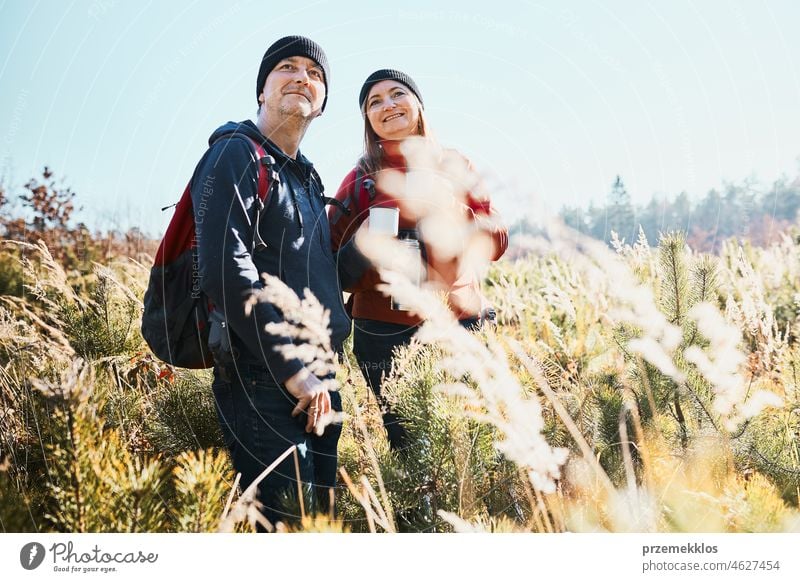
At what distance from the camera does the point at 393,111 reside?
2.51 m

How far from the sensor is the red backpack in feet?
6.28

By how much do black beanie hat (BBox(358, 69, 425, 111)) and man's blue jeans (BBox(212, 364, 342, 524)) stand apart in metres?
1.34

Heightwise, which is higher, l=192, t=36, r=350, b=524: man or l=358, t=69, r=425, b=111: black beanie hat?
l=358, t=69, r=425, b=111: black beanie hat

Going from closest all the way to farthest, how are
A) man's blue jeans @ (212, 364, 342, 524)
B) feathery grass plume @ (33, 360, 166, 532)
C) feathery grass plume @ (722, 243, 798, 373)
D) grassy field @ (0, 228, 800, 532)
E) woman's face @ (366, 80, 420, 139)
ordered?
feathery grass plume @ (33, 360, 166, 532)
grassy field @ (0, 228, 800, 532)
man's blue jeans @ (212, 364, 342, 524)
feathery grass plume @ (722, 243, 798, 373)
woman's face @ (366, 80, 420, 139)

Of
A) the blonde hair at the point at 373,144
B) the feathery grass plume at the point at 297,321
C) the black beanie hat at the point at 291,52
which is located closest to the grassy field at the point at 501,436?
the feathery grass plume at the point at 297,321

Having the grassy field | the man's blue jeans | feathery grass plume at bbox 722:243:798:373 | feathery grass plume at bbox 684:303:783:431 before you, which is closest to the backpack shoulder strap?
the man's blue jeans

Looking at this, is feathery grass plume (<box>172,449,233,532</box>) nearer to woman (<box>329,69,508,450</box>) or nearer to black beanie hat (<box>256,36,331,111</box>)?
woman (<box>329,69,508,450</box>)

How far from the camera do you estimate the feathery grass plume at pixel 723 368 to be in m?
1.99

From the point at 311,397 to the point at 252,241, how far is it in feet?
1.71

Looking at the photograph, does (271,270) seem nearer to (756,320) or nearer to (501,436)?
(501,436)

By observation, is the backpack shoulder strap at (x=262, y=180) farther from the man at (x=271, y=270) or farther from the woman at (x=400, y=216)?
the woman at (x=400, y=216)

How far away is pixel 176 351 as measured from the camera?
1.93 metres

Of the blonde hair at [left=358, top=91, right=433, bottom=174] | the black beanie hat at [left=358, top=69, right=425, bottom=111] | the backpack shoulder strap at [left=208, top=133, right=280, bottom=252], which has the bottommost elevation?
the backpack shoulder strap at [left=208, top=133, right=280, bottom=252]

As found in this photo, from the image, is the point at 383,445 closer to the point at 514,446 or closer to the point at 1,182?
the point at 514,446
